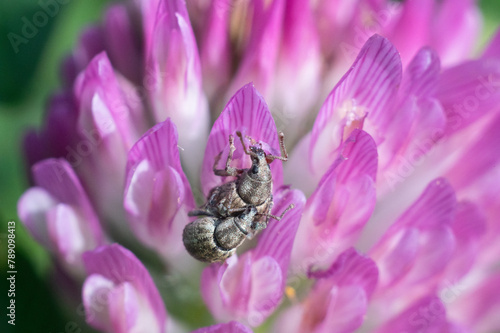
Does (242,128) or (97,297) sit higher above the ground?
(242,128)

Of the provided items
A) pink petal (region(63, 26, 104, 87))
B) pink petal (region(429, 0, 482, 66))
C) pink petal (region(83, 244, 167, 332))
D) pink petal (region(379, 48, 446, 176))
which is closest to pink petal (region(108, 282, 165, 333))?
pink petal (region(83, 244, 167, 332))

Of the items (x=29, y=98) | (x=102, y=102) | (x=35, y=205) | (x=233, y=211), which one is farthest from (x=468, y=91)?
(x=29, y=98)

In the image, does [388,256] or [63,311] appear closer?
[388,256]

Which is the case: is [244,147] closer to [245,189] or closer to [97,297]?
[245,189]

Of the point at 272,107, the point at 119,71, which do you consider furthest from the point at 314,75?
the point at 119,71

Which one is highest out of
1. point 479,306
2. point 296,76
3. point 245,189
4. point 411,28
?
point 411,28

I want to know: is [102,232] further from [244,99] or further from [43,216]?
[244,99]
